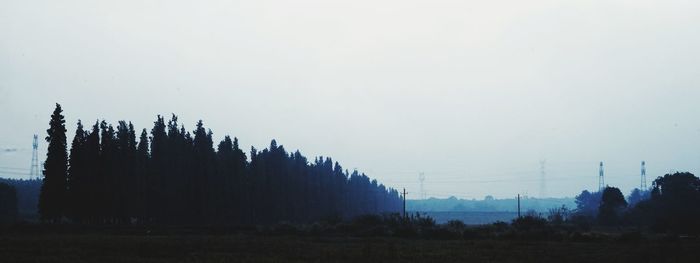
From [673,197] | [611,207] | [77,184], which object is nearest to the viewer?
[77,184]

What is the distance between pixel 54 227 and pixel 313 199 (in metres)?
66.1

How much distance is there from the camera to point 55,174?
60.8m

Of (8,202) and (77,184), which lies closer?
(77,184)

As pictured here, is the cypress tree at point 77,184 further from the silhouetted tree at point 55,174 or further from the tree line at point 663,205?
the tree line at point 663,205

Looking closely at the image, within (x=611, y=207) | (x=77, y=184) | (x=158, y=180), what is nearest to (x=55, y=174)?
(x=77, y=184)

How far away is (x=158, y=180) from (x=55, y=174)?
524 inches

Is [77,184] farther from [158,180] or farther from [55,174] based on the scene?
[158,180]

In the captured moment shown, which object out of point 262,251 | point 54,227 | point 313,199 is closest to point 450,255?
point 262,251

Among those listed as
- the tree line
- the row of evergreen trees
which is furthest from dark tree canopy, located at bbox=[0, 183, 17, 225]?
the tree line

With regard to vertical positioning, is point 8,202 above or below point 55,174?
below

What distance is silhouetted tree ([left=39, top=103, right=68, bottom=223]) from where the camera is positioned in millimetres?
60031

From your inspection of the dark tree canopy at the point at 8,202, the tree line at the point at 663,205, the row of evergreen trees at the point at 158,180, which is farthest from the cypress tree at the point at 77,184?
the tree line at the point at 663,205

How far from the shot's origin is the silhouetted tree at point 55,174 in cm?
6003

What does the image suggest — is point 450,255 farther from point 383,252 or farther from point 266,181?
point 266,181
